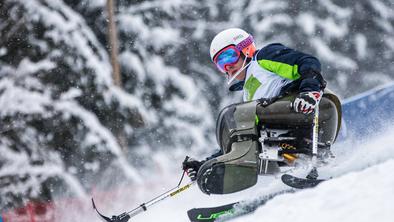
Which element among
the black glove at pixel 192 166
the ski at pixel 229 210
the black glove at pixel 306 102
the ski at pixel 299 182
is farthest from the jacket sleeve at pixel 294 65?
the black glove at pixel 192 166

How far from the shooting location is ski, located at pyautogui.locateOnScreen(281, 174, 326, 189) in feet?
13.6

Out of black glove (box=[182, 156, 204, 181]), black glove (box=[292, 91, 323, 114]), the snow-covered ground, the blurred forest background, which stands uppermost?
the blurred forest background

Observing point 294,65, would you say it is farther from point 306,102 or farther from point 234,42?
point 234,42

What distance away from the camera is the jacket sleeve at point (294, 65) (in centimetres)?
427

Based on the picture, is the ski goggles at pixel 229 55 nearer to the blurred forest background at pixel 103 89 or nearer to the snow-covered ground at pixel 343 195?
the snow-covered ground at pixel 343 195

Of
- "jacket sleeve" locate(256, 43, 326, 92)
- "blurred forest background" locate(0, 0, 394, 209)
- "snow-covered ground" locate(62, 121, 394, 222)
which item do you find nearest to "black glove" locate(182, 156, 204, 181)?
"snow-covered ground" locate(62, 121, 394, 222)

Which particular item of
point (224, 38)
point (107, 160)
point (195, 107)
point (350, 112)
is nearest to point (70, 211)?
point (107, 160)

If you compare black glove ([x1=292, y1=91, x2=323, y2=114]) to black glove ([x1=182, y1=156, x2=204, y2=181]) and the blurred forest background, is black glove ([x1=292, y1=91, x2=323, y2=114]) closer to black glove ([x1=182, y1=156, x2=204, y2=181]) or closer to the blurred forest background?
black glove ([x1=182, y1=156, x2=204, y2=181])

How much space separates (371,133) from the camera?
6.46 m

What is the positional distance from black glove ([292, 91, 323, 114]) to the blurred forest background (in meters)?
7.29

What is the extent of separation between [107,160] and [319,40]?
21.7ft

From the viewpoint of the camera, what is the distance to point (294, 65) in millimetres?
4363

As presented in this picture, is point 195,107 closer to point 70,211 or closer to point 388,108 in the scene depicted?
point 70,211

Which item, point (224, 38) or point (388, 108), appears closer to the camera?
point (224, 38)
